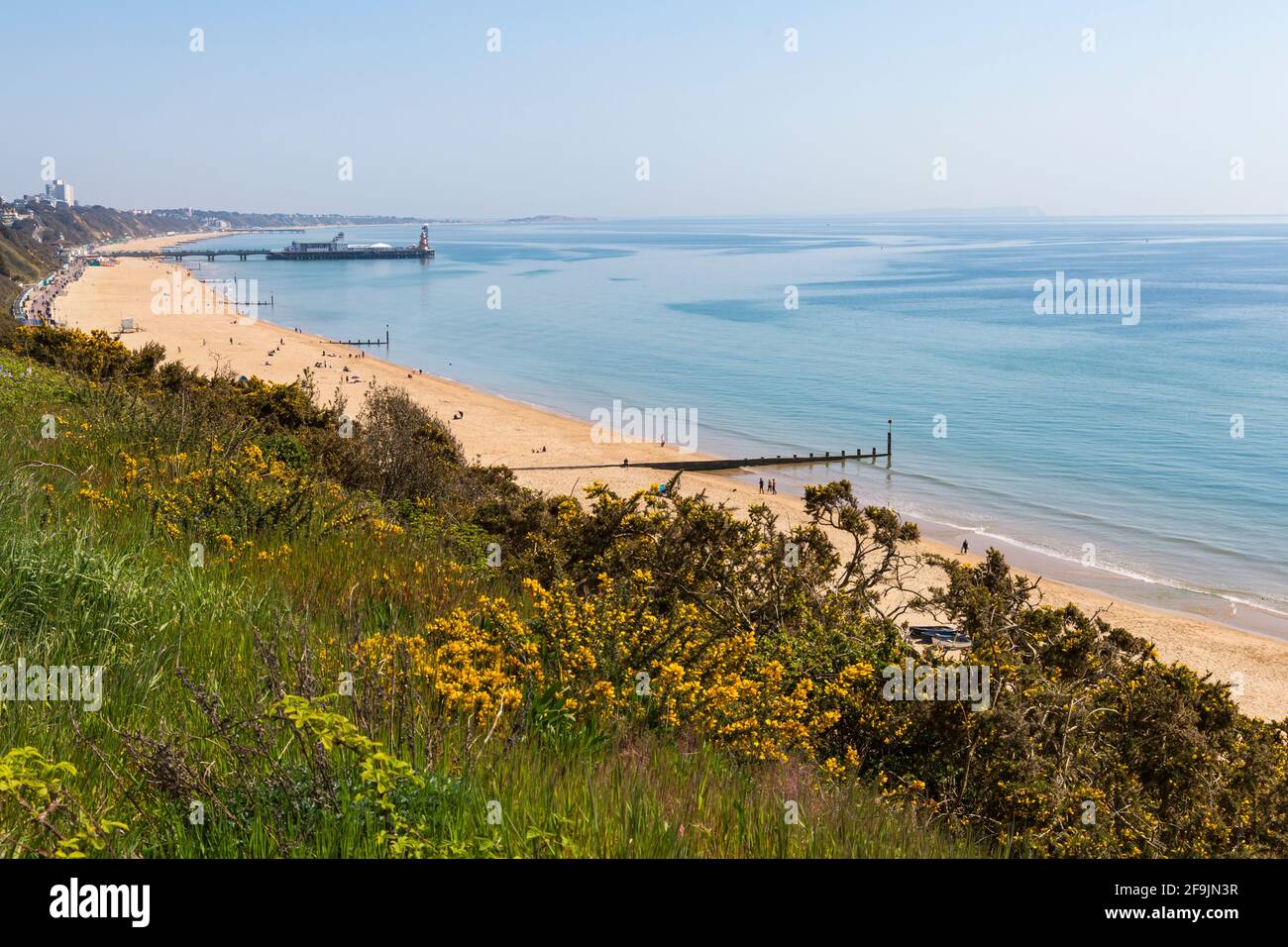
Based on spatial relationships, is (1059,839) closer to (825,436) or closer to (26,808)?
(26,808)

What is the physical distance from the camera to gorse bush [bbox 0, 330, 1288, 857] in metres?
3.50

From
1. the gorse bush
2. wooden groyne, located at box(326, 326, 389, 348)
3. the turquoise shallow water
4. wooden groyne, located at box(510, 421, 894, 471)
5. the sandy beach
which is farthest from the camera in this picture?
wooden groyne, located at box(326, 326, 389, 348)

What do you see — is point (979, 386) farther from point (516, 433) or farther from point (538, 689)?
point (538, 689)

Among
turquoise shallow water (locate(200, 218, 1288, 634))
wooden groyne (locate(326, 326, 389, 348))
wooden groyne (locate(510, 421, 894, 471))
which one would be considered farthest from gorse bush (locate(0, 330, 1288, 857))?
wooden groyne (locate(326, 326, 389, 348))

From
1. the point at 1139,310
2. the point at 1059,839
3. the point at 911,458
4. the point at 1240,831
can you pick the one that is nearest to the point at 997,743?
the point at 1059,839

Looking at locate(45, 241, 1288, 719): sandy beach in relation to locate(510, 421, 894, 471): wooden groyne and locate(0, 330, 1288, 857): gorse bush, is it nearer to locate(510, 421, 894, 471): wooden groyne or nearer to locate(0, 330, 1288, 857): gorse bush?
locate(510, 421, 894, 471): wooden groyne

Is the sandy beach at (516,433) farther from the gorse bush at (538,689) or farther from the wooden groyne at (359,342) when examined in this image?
the gorse bush at (538,689)

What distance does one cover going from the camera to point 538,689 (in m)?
5.34

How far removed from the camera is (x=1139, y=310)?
338 feet

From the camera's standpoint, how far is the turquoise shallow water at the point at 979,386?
34062mm

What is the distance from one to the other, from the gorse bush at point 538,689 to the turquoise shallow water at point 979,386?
22336 mm

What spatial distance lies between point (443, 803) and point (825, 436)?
4709cm

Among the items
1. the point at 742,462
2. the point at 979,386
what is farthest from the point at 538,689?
the point at 979,386

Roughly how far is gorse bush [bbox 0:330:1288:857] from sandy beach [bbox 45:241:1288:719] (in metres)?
2.80
